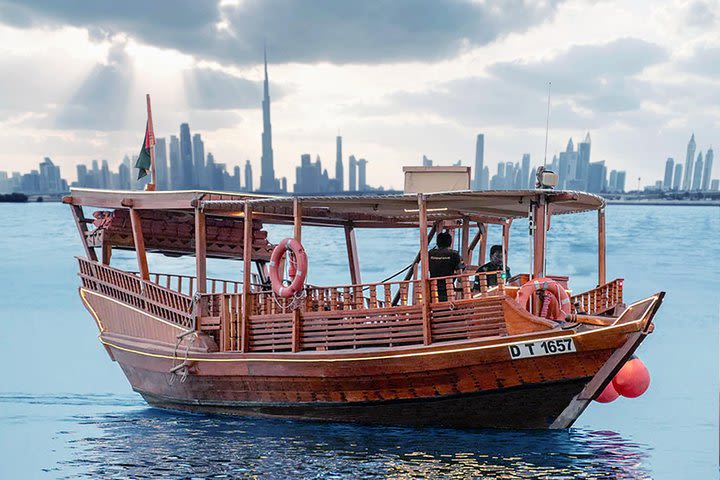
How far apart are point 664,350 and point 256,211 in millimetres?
20716

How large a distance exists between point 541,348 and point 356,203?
9.65 feet

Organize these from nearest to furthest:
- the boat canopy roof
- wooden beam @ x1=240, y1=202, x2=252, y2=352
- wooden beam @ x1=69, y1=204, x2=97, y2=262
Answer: the boat canopy roof
wooden beam @ x1=240, y1=202, x2=252, y2=352
wooden beam @ x1=69, y1=204, x2=97, y2=262

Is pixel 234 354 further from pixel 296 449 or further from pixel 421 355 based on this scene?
pixel 421 355

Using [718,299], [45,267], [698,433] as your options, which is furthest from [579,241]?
[698,433]

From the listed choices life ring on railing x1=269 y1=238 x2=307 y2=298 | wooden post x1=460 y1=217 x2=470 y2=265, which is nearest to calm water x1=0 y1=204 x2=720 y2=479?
life ring on railing x1=269 y1=238 x2=307 y2=298

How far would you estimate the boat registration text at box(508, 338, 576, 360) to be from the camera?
309 inches

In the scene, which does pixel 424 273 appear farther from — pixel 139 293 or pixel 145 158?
pixel 145 158

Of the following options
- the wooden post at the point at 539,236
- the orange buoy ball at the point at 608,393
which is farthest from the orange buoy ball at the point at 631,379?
the wooden post at the point at 539,236

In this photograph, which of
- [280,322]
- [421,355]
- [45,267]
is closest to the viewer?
[421,355]

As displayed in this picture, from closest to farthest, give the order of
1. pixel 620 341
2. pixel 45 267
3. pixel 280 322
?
pixel 620 341
pixel 280 322
pixel 45 267

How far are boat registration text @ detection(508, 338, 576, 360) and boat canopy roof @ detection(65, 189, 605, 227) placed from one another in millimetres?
1638

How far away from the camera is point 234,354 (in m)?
9.41

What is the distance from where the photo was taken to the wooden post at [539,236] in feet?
27.3

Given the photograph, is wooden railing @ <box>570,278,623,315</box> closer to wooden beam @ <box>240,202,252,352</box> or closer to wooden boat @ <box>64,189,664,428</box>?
wooden boat @ <box>64,189,664,428</box>
